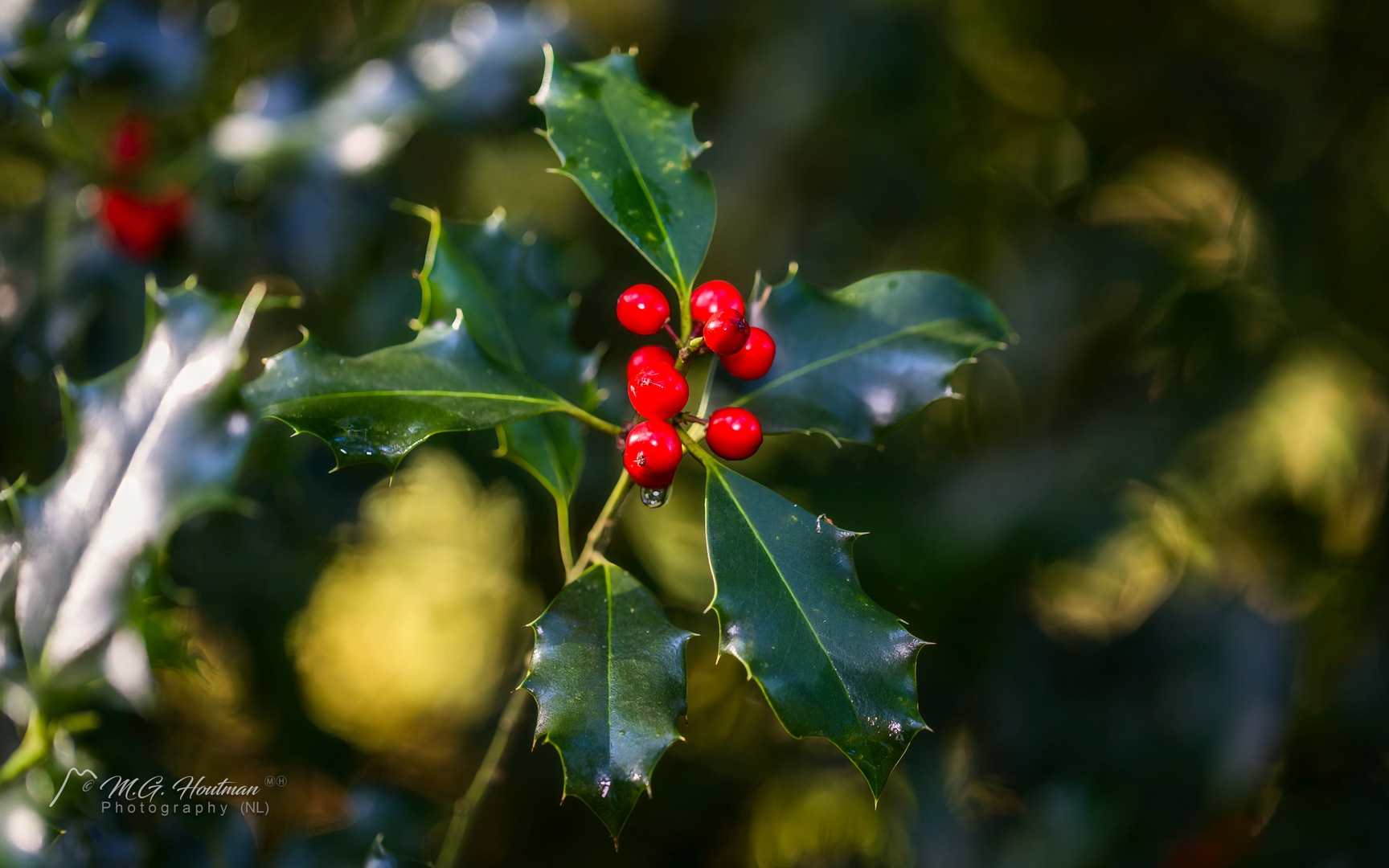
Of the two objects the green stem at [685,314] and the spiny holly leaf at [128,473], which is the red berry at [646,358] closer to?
the green stem at [685,314]

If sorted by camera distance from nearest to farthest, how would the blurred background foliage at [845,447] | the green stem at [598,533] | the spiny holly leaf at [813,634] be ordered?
1. the spiny holly leaf at [813,634]
2. the green stem at [598,533]
3. the blurred background foliage at [845,447]

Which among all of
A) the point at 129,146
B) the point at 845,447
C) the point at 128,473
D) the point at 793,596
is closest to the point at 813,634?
the point at 793,596

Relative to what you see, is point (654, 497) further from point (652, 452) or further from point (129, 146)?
point (129, 146)

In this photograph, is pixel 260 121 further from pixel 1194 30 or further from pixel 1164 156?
pixel 1194 30

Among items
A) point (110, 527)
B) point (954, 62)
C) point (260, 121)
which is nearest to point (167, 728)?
point (110, 527)

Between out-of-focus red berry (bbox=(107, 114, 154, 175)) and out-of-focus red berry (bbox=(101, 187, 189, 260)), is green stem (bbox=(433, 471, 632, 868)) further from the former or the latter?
out-of-focus red berry (bbox=(107, 114, 154, 175))

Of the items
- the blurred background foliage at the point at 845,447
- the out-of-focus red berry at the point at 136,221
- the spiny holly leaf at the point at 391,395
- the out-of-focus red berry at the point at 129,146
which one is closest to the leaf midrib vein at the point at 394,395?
the spiny holly leaf at the point at 391,395

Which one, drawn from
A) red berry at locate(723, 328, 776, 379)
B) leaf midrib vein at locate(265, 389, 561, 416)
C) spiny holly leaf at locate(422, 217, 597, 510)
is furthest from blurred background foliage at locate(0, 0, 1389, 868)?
red berry at locate(723, 328, 776, 379)
